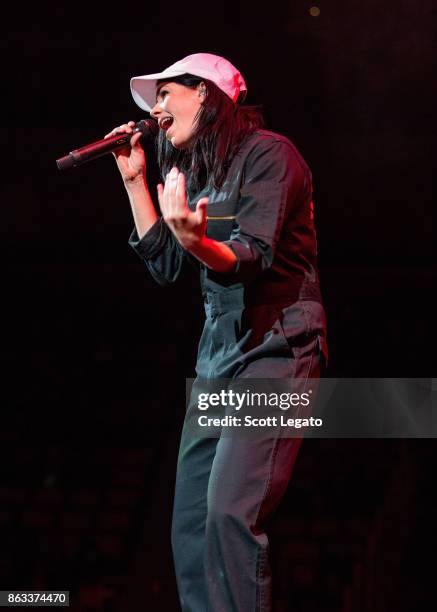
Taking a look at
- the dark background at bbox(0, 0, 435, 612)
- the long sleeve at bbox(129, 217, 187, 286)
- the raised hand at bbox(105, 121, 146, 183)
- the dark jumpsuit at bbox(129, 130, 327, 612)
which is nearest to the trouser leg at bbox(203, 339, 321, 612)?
the dark jumpsuit at bbox(129, 130, 327, 612)

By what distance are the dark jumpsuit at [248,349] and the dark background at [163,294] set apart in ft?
3.37

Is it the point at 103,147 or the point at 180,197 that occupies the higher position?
the point at 103,147

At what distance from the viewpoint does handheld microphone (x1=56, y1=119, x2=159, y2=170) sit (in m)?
1.57

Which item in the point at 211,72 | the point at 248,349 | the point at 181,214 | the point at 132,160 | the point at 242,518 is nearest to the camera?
the point at 181,214

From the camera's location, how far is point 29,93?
340cm

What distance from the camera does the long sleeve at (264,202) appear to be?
1.34 meters

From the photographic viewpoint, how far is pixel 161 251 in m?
1.64

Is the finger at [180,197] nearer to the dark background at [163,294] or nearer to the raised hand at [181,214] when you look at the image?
the raised hand at [181,214]

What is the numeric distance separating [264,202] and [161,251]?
1.02ft

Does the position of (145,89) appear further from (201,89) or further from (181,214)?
(181,214)

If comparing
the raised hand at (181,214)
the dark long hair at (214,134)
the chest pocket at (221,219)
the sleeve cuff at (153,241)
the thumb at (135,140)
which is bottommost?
the raised hand at (181,214)

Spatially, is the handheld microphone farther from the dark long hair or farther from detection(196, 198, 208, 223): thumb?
detection(196, 198, 208, 223): thumb

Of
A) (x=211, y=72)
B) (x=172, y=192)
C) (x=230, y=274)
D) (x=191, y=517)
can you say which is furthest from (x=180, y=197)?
(x=191, y=517)

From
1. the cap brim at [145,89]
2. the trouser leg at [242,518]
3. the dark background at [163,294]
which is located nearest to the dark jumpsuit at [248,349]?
the trouser leg at [242,518]
